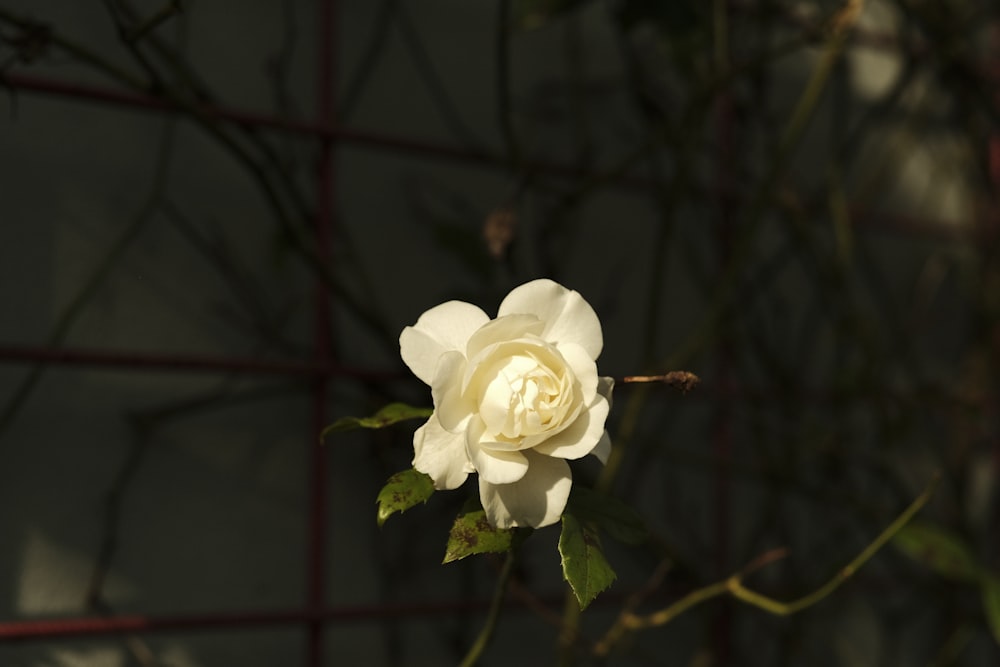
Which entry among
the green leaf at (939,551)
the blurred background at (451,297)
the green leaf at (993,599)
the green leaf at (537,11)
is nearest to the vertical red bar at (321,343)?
the blurred background at (451,297)

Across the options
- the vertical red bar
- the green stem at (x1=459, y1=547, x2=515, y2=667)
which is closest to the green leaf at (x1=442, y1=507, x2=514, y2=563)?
the green stem at (x1=459, y1=547, x2=515, y2=667)

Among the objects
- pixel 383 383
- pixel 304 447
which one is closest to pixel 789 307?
pixel 383 383

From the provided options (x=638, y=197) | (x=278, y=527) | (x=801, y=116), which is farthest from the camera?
(x=638, y=197)

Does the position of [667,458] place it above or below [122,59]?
below

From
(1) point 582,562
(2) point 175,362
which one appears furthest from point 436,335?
(2) point 175,362

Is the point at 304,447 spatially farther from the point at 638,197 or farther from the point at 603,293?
the point at 638,197

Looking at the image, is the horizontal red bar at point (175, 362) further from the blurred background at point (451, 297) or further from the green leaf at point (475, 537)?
the green leaf at point (475, 537)
